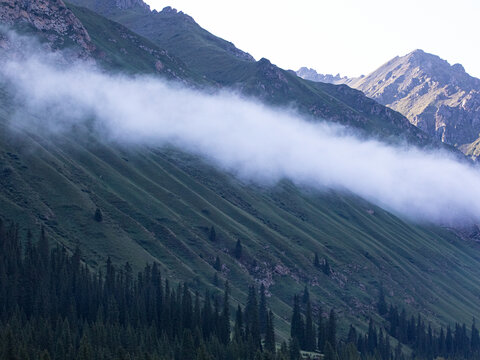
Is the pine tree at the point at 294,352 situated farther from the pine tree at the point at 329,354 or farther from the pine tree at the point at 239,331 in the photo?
the pine tree at the point at 239,331

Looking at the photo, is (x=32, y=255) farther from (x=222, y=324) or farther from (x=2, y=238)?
(x=222, y=324)

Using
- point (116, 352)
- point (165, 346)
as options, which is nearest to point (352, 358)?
point (165, 346)

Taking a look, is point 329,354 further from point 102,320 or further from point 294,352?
point 102,320

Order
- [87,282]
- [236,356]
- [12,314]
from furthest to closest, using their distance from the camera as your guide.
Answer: [87,282] → [236,356] → [12,314]

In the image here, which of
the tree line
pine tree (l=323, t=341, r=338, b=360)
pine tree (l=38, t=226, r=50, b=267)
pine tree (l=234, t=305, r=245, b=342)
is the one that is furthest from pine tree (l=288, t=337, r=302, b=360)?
pine tree (l=38, t=226, r=50, b=267)

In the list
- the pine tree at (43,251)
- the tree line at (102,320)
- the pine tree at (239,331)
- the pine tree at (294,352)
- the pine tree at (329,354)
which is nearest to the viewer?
the tree line at (102,320)

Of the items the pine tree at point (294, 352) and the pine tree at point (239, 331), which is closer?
the pine tree at point (239, 331)

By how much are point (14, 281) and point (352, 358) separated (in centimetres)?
9740

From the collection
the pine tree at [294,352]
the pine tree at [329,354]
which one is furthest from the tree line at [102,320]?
the pine tree at [294,352]

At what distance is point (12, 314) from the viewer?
156 meters

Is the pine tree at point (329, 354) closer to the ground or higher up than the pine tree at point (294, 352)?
higher up

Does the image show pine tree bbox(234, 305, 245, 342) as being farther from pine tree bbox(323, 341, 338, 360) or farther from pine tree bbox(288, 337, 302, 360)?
pine tree bbox(323, 341, 338, 360)

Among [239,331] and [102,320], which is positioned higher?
[102,320]

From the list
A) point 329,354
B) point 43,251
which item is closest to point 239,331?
point 329,354
